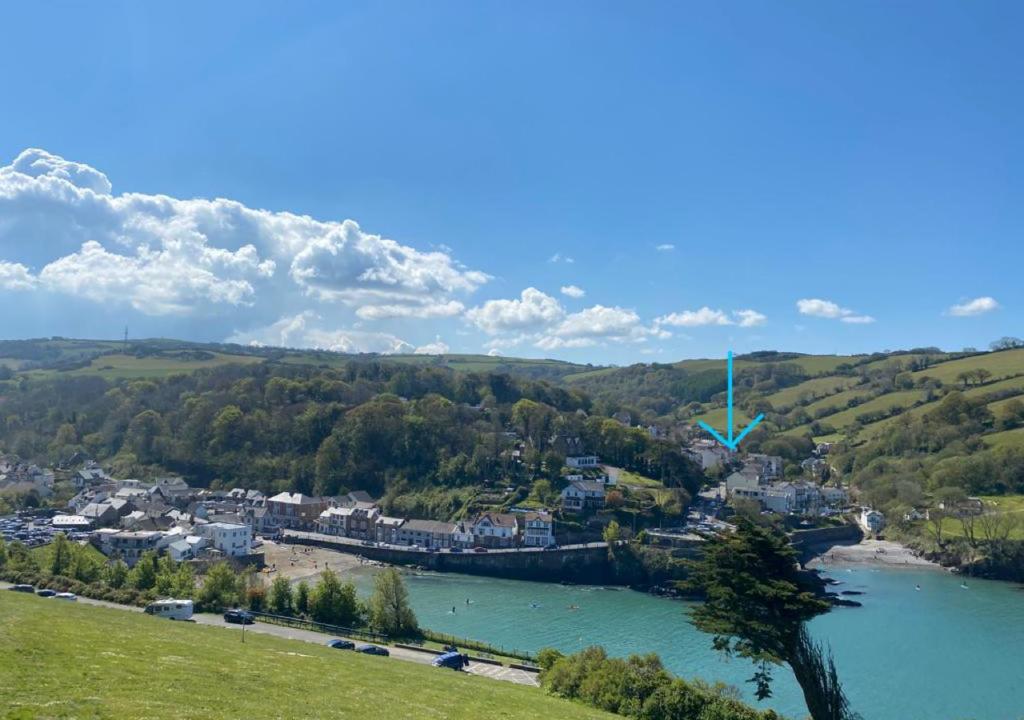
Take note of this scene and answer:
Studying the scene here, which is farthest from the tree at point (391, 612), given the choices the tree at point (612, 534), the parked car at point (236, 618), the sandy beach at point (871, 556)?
the sandy beach at point (871, 556)

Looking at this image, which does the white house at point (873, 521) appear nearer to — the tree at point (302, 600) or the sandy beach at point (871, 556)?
the sandy beach at point (871, 556)

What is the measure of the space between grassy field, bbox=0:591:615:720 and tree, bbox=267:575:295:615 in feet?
36.4

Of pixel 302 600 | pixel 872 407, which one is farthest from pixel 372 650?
pixel 872 407

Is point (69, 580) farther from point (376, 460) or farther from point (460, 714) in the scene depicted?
point (376, 460)

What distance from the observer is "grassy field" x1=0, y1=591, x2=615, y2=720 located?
11281 mm

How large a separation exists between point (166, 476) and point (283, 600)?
5824 cm

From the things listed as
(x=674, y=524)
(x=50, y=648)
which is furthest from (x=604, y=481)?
(x=50, y=648)

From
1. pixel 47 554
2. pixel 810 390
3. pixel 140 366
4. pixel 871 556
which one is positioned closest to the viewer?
pixel 47 554

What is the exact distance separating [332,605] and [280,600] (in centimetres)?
311

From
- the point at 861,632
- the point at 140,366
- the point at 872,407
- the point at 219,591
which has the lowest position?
the point at 861,632

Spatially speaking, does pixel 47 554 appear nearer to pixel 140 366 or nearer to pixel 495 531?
pixel 495 531

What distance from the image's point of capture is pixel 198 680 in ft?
45.5

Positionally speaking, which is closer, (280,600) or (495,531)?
(280,600)

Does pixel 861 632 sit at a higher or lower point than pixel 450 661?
lower
